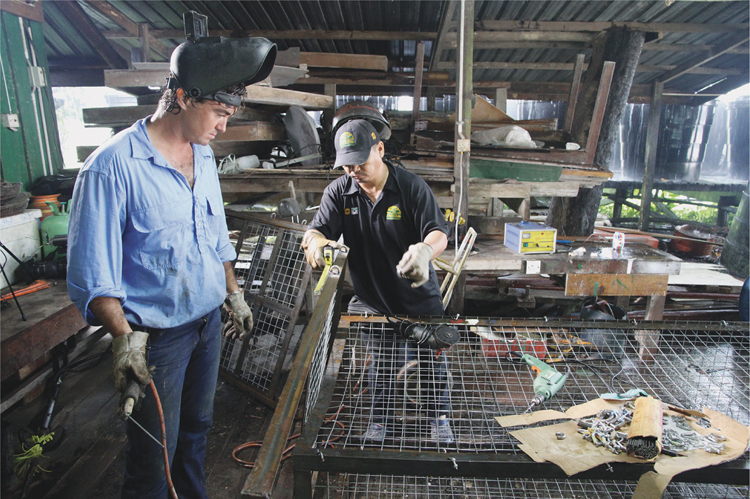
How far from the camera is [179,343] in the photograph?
1798 millimetres

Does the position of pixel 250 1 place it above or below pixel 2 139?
above

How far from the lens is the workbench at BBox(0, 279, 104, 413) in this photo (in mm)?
2389

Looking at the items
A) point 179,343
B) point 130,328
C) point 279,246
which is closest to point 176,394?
point 179,343

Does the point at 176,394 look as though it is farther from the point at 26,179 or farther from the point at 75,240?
the point at 26,179

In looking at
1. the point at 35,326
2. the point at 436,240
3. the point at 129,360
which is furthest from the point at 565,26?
the point at 35,326

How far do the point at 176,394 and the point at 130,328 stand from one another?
0.38m

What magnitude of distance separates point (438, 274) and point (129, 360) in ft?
12.5

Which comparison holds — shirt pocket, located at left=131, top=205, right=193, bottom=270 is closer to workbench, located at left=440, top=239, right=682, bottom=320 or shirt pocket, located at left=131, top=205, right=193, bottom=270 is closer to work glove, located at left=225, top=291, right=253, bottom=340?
work glove, located at left=225, top=291, right=253, bottom=340

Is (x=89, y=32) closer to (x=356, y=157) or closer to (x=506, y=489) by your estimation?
(x=356, y=157)

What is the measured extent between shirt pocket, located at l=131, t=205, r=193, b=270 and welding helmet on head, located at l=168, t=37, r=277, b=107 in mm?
481

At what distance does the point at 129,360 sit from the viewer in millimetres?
1520

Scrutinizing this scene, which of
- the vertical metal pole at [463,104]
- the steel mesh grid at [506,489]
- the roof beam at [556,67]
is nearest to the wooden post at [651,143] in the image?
the roof beam at [556,67]

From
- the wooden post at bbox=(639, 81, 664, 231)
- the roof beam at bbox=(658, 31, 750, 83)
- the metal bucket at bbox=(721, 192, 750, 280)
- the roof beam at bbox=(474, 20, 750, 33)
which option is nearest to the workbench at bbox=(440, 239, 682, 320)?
the roof beam at bbox=(474, 20, 750, 33)

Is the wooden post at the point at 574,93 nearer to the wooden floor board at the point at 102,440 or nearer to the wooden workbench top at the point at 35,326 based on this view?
the wooden floor board at the point at 102,440
